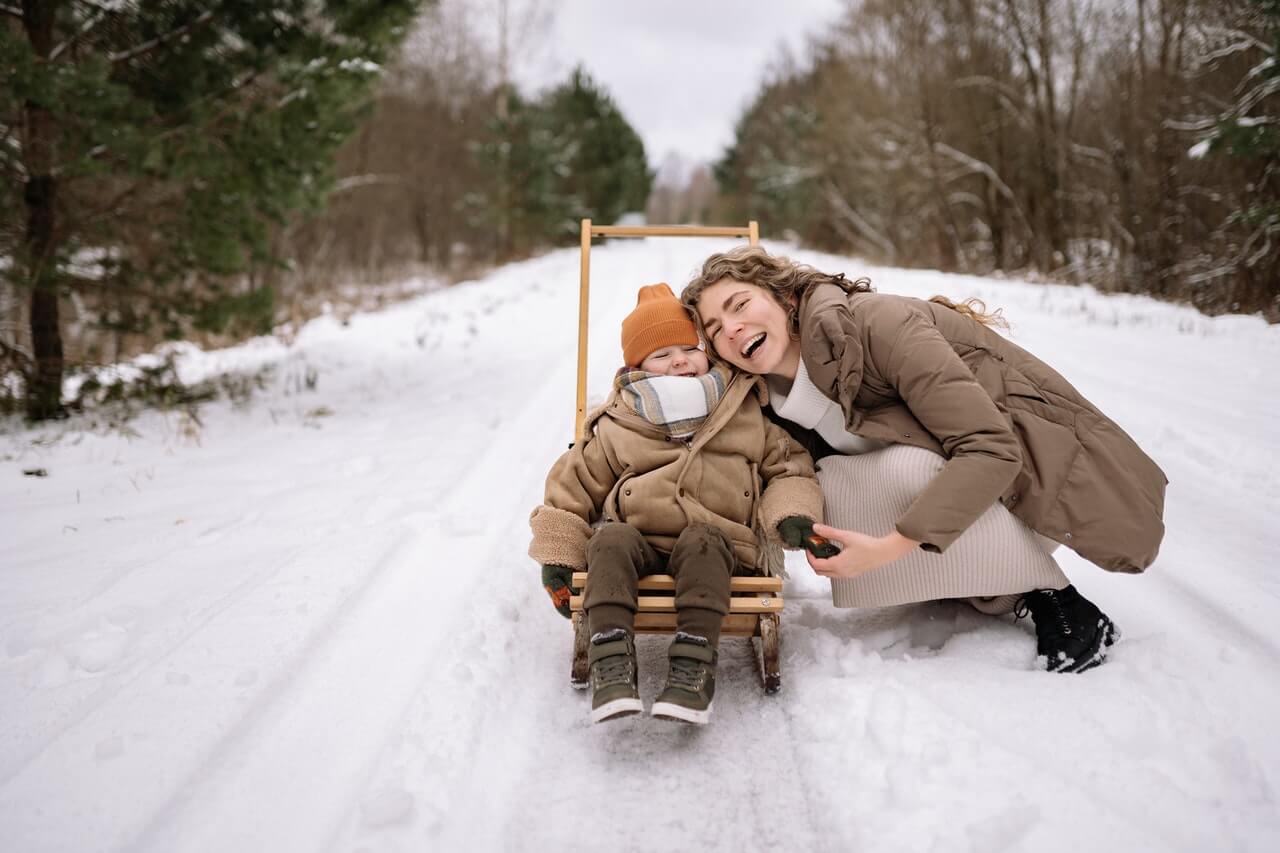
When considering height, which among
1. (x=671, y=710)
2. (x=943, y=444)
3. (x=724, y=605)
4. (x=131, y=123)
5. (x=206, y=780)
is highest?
(x=131, y=123)

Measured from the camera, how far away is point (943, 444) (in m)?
2.18

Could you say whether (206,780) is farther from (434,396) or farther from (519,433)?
(434,396)

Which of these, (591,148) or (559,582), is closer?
(559,582)

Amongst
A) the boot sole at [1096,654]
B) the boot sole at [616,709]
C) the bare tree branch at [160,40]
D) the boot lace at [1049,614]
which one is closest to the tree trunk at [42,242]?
the bare tree branch at [160,40]

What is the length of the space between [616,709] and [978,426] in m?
1.29

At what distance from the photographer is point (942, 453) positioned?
2285 mm

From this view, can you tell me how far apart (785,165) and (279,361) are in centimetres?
2072

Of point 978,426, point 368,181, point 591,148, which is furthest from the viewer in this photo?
point 591,148

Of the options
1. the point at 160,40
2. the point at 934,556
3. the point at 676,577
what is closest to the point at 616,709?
the point at 676,577

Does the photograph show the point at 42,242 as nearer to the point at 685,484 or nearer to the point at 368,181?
the point at 685,484

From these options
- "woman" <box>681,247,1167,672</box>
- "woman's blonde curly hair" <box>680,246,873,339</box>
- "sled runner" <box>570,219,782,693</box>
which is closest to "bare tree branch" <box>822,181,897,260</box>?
"woman's blonde curly hair" <box>680,246,873,339</box>

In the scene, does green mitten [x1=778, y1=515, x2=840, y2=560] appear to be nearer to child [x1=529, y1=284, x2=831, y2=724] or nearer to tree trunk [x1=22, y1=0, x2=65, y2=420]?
child [x1=529, y1=284, x2=831, y2=724]

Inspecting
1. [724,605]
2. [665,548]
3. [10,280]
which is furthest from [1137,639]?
[10,280]

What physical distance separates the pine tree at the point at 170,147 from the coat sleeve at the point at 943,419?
424 cm
